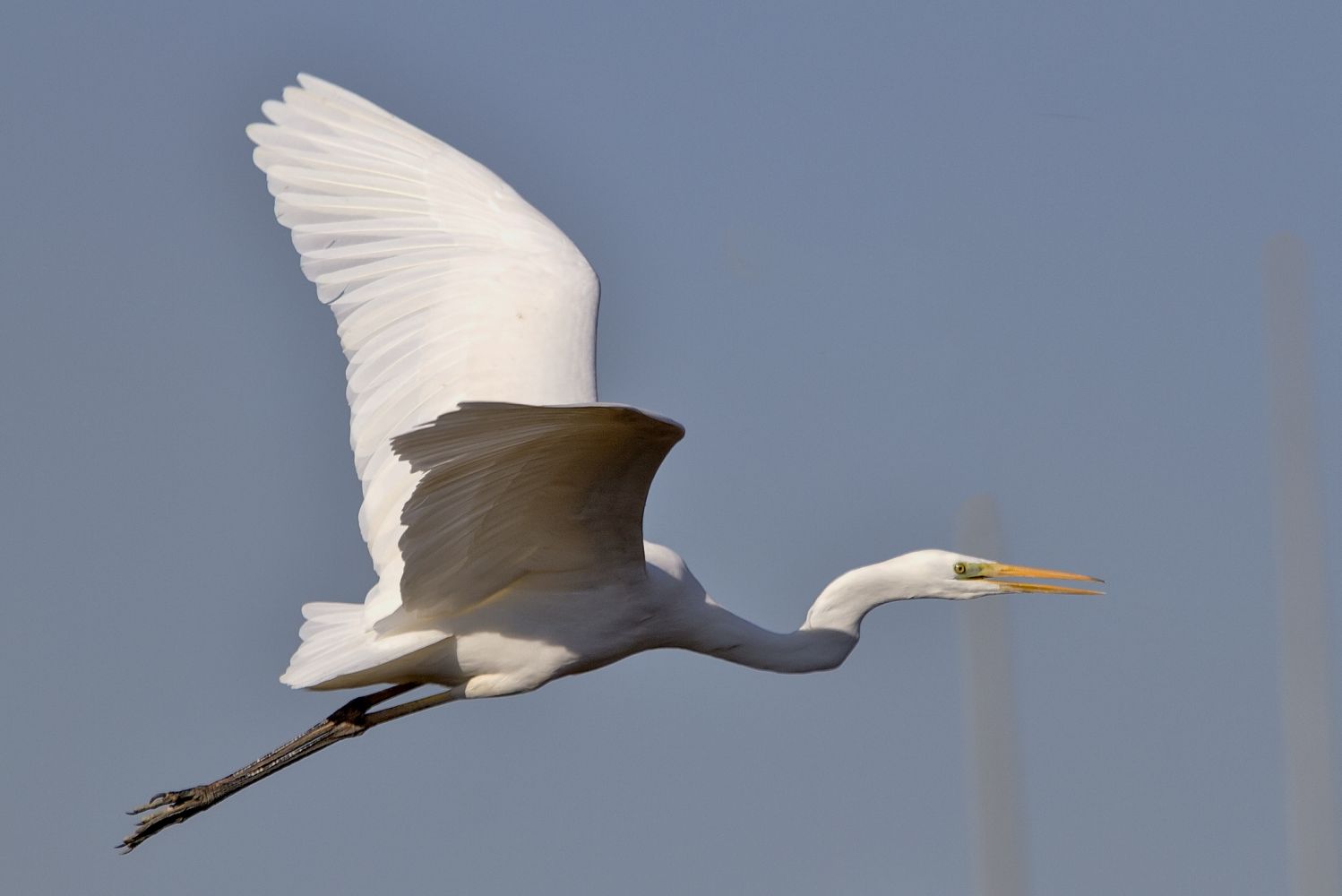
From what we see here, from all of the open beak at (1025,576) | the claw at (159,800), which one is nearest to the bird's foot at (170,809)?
the claw at (159,800)

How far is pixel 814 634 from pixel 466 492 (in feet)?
8.83

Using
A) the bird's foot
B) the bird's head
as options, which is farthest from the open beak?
the bird's foot

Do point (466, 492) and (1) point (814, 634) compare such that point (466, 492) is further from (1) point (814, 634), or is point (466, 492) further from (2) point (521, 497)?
(1) point (814, 634)

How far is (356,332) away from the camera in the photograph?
843 cm

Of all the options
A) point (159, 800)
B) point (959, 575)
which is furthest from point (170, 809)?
point (959, 575)

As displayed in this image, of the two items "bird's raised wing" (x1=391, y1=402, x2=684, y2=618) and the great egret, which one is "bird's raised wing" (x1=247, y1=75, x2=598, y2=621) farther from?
"bird's raised wing" (x1=391, y1=402, x2=684, y2=618)

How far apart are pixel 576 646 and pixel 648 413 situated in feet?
8.36

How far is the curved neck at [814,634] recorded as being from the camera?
8172mm

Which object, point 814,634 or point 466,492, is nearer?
point 466,492

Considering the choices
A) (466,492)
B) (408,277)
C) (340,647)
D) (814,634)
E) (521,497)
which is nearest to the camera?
(466,492)

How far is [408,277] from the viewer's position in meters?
8.70

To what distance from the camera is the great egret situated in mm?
6840

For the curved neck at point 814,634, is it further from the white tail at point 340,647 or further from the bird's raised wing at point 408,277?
the white tail at point 340,647

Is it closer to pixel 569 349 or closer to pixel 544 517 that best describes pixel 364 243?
pixel 569 349
